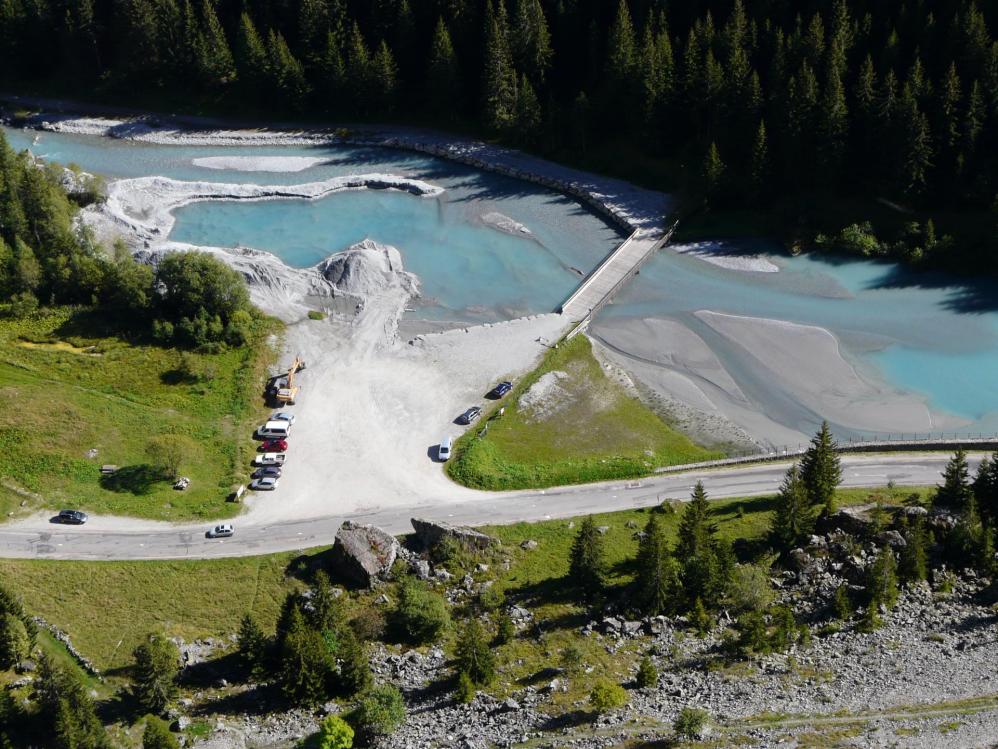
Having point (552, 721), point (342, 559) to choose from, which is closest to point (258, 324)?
point (342, 559)

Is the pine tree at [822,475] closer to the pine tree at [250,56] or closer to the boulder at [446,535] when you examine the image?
the boulder at [446,535]

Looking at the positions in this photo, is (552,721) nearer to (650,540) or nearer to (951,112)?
(650,540)

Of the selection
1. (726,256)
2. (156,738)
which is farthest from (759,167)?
(156,738)

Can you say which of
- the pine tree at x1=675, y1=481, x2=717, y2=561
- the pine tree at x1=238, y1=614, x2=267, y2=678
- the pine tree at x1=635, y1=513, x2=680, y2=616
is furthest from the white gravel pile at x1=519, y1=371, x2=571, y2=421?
the pine tree at x1=238, y1=614, x2=267, y2=678

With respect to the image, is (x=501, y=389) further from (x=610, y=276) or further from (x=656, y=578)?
(x=656, y=578)

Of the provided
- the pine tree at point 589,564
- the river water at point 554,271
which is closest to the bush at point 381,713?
the pine tree at point 589,564

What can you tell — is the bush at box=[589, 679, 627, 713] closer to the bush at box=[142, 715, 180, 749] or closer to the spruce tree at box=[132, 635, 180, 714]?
the bush at box=[142, 715, 180, 749]
